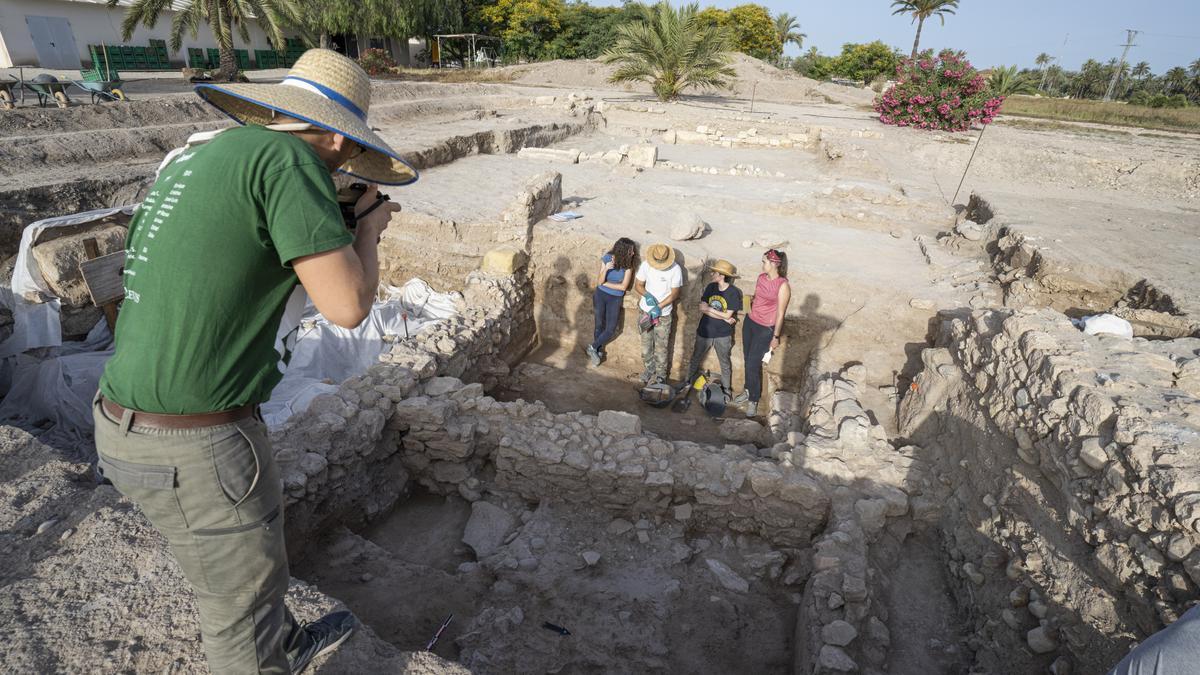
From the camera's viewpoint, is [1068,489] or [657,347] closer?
[1068,489]

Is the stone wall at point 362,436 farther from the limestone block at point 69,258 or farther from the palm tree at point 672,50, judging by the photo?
the palm tree at point 672,50

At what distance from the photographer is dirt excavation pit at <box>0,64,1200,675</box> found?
97.7 inches

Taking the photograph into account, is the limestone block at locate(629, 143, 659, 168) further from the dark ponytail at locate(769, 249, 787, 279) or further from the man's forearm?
the man's forearm

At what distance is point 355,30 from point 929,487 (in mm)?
33252

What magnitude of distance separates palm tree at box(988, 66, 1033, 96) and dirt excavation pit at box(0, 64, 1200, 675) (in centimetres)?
1044

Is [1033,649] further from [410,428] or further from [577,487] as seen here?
[410,428]

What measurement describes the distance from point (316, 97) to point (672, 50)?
19.8m

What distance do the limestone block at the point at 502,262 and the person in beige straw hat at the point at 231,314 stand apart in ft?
15.6

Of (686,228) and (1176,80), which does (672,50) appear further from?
(1176,80)

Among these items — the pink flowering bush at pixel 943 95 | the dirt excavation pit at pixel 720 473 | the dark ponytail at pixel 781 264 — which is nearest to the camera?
the dirt excavation pit at pixel 720 473

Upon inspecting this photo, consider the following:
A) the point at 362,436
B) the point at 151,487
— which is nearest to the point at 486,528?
the point at 362,436

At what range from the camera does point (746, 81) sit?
29.9 metres

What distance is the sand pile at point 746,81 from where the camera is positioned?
28470 millimetres

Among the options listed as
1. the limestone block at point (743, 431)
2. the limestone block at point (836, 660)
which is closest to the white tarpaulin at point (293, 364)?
the limestone block at point (743, 431)
